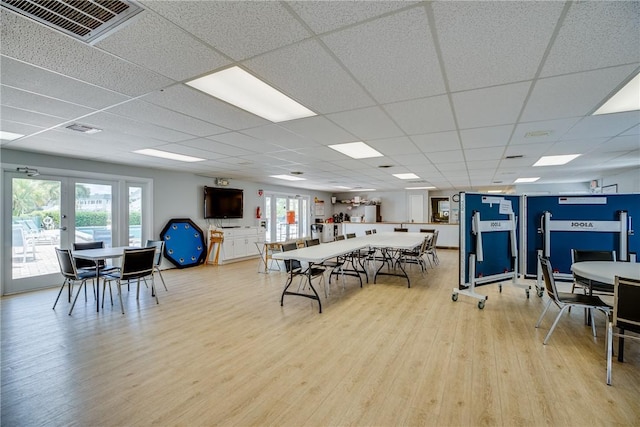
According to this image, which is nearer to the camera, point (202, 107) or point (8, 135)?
point (202, 107)

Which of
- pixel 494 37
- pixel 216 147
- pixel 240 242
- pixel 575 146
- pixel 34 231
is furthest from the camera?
pixel 240 242

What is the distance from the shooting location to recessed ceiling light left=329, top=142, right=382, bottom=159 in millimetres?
4469

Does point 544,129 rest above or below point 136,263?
above

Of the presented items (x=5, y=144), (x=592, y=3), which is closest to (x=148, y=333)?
(x=5, y=144)

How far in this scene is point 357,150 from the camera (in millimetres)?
4852

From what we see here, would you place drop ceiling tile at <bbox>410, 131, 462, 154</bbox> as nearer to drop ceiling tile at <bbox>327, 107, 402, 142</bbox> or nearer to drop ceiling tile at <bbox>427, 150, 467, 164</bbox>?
drop ceiling tile at <bbox>427, 150, 467, 164</bbox>

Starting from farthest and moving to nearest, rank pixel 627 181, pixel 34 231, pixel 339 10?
pixel 627 181 < pixel 34 231 < pixel 339 10

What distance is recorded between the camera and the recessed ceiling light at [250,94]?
91.8 inches

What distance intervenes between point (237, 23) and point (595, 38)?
2.15 metres

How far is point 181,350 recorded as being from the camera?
2.83 metres

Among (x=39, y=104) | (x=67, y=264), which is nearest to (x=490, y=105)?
(x=39, y=104)

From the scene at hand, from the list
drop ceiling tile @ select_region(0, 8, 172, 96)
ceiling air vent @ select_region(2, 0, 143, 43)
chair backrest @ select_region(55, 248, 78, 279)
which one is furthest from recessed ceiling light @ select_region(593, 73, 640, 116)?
chair backrest @ select_region(55, 248, 78, 279)

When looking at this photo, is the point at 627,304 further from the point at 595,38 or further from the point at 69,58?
the point at 69,58

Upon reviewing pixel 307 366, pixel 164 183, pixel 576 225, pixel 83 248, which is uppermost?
pixel 164 183
